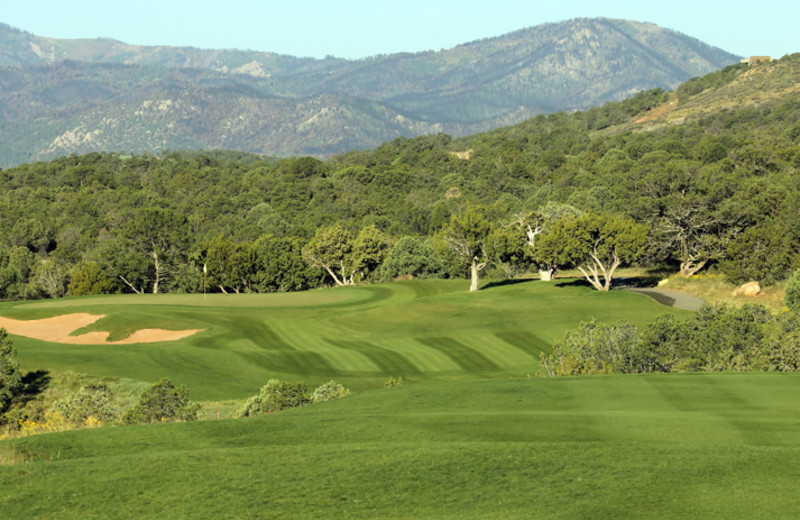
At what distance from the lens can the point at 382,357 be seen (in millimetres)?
45906

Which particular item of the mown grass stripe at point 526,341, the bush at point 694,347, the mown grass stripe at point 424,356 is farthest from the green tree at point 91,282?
the bush at point 694,347

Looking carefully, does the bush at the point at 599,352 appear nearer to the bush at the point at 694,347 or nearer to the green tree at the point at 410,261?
the bush at the point at 694,347

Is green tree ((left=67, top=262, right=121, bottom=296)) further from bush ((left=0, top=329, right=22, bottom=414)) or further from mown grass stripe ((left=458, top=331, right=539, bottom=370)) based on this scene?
bush ((left=0, top=329, right=22, bottom=414))

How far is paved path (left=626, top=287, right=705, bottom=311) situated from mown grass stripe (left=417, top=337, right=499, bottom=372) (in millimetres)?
16033

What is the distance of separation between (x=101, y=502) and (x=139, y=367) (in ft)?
96.0

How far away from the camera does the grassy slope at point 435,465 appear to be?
13102 mm

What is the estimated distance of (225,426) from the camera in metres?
19.8

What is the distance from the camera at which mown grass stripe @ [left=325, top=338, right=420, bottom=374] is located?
43550 millimetres

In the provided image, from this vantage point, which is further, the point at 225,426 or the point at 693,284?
the point at 693,284

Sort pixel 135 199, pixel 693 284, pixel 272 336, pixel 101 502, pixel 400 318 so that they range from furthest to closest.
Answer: pixel 135 199, pixel 693 284, pixel 400 318, pixel 272 336, pixel 101 502

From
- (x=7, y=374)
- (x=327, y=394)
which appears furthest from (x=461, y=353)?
(x=7, y=374)

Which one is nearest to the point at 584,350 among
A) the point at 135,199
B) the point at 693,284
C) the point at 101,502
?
the point at 101,502

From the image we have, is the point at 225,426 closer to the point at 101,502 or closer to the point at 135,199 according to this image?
the point at 101,502

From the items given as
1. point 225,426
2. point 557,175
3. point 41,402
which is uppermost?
point 557,175
